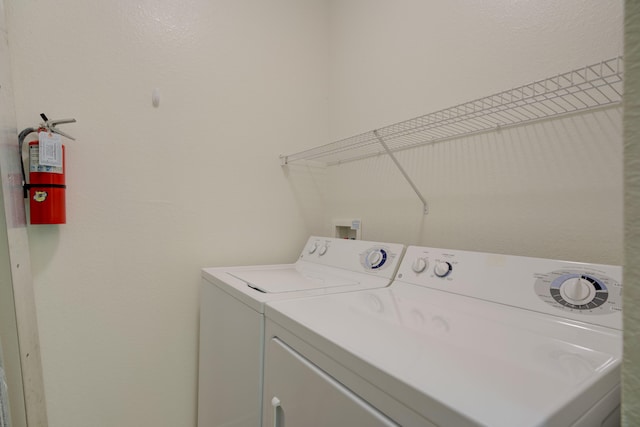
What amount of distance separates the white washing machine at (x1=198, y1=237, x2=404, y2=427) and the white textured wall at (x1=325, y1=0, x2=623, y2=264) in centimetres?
26

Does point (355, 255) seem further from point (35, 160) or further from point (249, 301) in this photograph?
point (35, 160)

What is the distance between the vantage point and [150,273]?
140 cm

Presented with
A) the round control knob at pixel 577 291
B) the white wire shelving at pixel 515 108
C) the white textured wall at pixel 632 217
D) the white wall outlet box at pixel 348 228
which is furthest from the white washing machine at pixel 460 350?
the white wall outlet box at pixel 348 228

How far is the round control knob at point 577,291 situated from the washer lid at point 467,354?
A: 68 millimetres

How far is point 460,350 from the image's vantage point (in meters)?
0.58

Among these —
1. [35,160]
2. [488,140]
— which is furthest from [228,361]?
[488,140]

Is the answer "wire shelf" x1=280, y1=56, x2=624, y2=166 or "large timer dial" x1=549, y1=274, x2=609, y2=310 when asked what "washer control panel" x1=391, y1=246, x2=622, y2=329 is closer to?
"large timer dial" x1=549, y1=274, x2=609, y2=310

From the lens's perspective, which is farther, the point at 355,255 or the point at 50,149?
the point at 355,255

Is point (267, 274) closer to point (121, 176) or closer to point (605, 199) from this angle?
point (121, 176)

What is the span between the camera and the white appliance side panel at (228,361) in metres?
0.89

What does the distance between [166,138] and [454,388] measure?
151 centimetres

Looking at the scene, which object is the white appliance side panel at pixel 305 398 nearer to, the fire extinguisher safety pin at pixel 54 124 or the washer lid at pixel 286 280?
the washer lid at pixel 286 280

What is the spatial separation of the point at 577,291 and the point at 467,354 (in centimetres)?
44

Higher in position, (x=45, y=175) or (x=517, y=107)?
(x=517, y=107)
